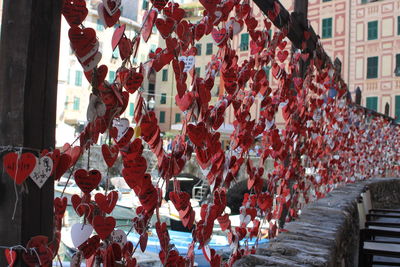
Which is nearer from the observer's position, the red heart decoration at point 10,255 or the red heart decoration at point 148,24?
the red heart decoration at point 10,255

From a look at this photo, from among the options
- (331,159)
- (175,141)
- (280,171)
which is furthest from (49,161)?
(331,159)

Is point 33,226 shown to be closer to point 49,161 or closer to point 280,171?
point 49,161

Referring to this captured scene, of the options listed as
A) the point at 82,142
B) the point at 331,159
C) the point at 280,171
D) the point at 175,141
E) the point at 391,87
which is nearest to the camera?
the point at 82,142

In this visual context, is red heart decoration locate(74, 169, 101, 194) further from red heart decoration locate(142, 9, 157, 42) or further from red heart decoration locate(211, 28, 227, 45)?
red heart decoration locate(211, 28, 227, 45)

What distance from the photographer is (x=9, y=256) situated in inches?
33.4

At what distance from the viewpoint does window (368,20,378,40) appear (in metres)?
23.0

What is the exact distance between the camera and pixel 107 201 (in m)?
1.12

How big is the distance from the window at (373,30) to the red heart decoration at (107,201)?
79.4 feet

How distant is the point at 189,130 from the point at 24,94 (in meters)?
0.71

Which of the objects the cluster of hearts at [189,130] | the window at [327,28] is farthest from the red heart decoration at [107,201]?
the window at [327,28]

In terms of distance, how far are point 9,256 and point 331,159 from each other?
4300 millimetres

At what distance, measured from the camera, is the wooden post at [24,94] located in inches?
33.0

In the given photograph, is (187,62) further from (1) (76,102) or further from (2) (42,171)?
(1) (76,102)

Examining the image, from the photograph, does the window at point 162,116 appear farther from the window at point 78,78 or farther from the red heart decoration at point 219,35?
the red heart decoration at point 219,35
